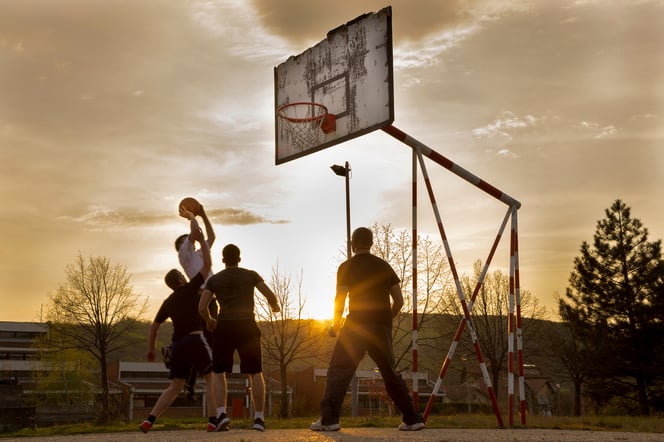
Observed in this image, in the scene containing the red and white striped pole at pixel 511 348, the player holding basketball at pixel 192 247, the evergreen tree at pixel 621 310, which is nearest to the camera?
the player holding basketball at pixel 192 247

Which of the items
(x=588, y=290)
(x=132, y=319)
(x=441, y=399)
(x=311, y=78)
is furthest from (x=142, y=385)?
(x=311, y=78)

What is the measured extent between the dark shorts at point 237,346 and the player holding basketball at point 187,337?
0.20m

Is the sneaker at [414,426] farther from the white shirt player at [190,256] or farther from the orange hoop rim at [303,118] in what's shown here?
the orange hoop rim at [303,118]

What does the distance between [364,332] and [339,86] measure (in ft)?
15.9

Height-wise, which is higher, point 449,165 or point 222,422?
point 449,165

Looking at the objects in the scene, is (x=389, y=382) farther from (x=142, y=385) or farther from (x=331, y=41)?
(x=142, y=385)

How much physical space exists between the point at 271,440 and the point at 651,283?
149 ft

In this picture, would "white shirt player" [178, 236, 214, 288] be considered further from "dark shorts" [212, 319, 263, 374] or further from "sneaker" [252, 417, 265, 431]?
"sneaker" [252, 417, 265, 431]

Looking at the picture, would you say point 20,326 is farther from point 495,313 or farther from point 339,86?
point 339,86

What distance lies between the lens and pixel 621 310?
4728cm

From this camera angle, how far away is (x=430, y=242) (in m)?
36.7

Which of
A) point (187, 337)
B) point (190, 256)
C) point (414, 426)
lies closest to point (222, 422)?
point (187, 337)

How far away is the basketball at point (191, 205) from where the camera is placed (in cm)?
834

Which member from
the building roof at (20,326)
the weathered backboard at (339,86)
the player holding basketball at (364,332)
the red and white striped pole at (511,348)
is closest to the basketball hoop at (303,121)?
the weathered backboard at (339,86)
